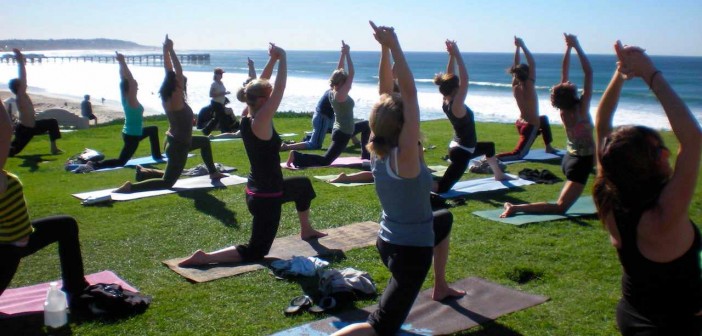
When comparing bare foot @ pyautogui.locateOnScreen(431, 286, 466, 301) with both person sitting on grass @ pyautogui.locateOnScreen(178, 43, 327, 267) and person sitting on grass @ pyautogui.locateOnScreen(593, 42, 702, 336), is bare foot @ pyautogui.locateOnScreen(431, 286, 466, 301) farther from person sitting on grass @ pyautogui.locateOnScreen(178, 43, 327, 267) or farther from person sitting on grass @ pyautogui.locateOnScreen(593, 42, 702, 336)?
person sitting on grass @ pyautogui.locateOnScreen(593, 42, 702, 336)

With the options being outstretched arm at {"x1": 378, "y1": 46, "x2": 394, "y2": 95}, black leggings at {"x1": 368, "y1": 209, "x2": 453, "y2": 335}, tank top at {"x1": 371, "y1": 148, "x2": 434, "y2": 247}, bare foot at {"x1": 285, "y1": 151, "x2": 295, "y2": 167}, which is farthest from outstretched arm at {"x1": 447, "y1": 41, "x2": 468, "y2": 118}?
black leggings at {"x1": 368, "y1": 209, "x2": 453, "y2": 335}

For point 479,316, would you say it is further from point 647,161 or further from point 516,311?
point 647,161

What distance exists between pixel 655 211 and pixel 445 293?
7.49 feet

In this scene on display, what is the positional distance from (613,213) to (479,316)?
1829mm

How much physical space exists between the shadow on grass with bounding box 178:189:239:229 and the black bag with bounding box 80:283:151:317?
96.0 inches

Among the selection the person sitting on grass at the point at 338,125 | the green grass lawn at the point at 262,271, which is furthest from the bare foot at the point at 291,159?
the green grass lawn at the point at 262,271

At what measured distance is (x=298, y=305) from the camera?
4.70m

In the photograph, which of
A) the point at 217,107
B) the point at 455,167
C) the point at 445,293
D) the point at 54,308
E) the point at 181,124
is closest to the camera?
the point at 54,308

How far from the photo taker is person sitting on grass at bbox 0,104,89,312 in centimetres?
405

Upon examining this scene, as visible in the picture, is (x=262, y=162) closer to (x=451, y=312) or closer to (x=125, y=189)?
(x=451, y=312)

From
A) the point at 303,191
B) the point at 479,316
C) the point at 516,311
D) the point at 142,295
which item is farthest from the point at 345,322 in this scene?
the point at 303,191

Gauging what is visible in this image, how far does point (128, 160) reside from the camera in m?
11.4

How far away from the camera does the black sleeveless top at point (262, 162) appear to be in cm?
552

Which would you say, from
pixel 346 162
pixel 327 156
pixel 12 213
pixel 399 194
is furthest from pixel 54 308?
pixel 346 162
